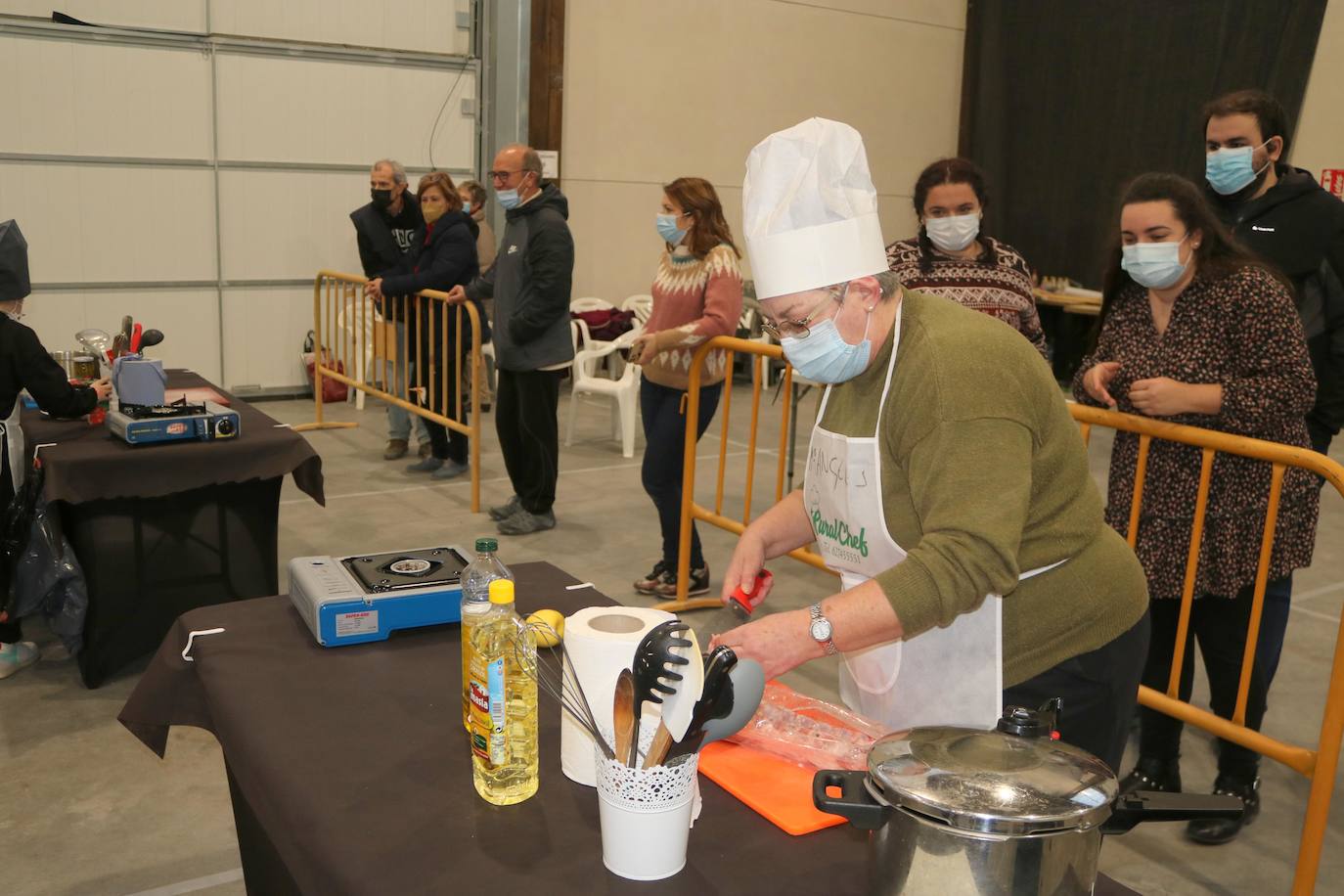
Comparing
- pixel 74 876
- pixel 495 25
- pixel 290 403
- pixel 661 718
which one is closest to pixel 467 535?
pixel 74 876

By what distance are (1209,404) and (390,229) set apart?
200 inches

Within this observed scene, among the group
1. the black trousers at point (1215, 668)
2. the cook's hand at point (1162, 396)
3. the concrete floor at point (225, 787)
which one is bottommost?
the concrete floor at point (225, 787)

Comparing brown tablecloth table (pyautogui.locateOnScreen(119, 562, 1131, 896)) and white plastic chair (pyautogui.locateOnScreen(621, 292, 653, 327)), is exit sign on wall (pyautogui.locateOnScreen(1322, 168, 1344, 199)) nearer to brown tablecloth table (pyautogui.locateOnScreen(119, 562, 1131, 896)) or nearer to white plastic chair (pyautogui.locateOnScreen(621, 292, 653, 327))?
white plastic chair (pyautogui.locateOnScreen(621, 292, 653, 327))

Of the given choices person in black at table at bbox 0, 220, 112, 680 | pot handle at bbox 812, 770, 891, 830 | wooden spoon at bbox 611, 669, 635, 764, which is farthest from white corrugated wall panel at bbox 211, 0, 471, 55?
pot handle at bbox 812, 770, 891, 830

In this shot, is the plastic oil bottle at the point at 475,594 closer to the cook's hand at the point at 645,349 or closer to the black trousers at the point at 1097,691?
the black trousers at the point at 1097,691

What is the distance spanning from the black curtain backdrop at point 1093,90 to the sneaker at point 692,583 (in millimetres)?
6073

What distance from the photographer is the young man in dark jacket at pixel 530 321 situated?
16.0 ft

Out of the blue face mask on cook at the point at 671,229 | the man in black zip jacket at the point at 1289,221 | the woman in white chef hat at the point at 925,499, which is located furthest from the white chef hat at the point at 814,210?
the blue face mask on cook at the point at 671,229

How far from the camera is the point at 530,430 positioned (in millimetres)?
5160

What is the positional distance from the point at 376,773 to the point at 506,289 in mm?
3743

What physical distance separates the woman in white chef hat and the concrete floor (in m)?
0.38

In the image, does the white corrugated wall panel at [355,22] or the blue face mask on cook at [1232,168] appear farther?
the white corrugated wall panel at [355,22]

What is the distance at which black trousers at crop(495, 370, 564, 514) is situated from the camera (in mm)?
5129

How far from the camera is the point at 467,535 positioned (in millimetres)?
5211
